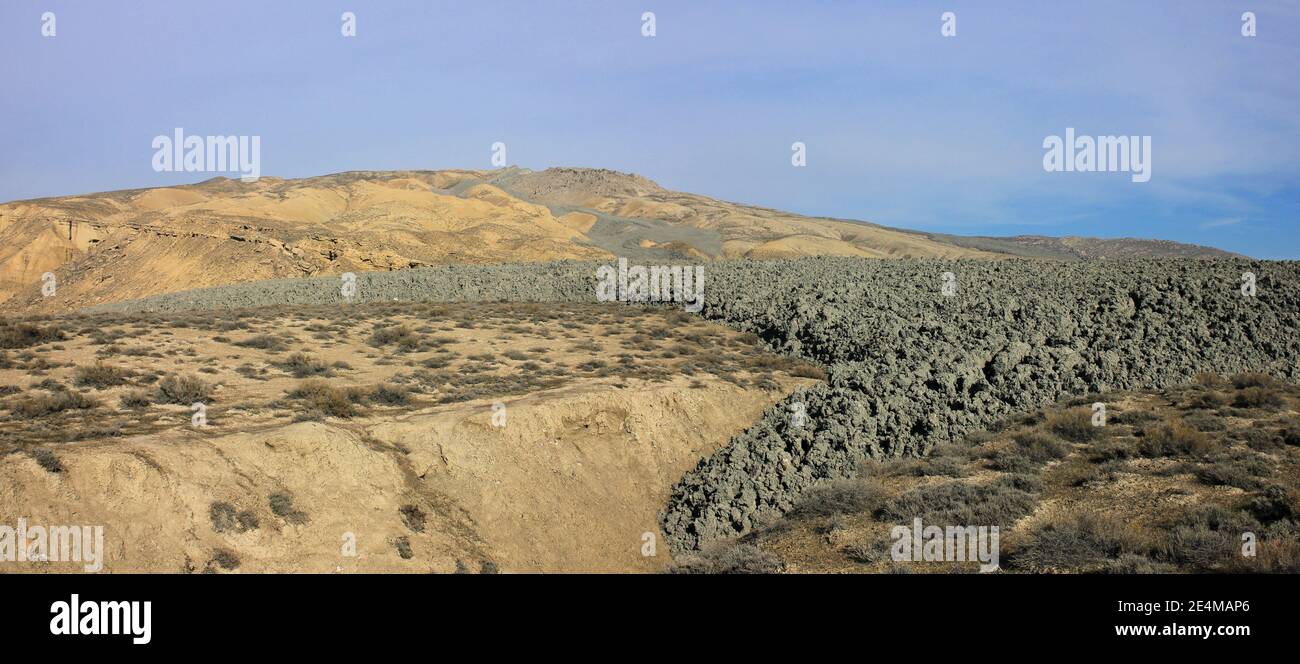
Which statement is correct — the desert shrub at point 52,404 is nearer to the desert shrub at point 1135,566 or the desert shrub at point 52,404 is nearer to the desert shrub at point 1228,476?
the desert shrub at point 1135,566

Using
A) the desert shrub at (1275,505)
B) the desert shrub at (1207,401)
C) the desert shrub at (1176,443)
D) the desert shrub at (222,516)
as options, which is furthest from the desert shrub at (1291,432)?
the desert shrub at (222,516)

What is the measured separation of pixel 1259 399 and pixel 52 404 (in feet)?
75.6

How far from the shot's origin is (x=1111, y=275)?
25.1m

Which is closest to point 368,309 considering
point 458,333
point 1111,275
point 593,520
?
point 458,333

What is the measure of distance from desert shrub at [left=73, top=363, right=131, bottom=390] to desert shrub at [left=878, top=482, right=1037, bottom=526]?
14762 mm

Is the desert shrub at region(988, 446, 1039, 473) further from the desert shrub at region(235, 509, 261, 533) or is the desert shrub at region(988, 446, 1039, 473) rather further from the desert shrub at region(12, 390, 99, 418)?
the desert shrub at region(12, 390, 99, 418)

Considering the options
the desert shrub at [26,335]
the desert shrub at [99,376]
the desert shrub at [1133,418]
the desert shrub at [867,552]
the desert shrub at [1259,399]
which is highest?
the desert shrub at [26,335]

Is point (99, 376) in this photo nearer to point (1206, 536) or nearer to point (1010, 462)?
point (1010, 462)

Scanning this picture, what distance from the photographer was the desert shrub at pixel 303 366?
1745 centimetres

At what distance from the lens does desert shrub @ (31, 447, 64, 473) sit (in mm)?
9695

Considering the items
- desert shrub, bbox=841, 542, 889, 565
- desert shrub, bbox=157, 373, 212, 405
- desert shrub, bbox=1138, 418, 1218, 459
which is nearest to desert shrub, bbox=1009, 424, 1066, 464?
desert shrub, bbox=1138, 418, 1218, 459

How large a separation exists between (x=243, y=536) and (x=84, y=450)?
2.46 m

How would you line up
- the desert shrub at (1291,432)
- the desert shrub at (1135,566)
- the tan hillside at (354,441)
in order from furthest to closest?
the desert shrub at (1291,432), the tan hillside at (354,441), the desert shrub at (1135,566)

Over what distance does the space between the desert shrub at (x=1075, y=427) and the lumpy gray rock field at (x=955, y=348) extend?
145cm
